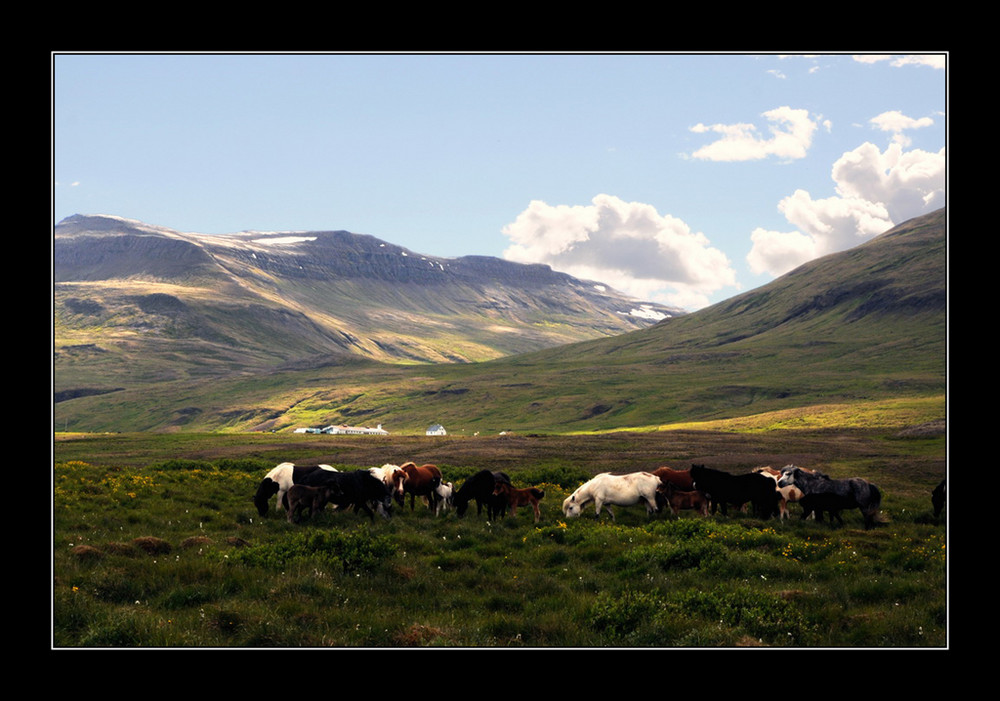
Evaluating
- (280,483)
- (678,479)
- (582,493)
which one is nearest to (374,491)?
(280,483)

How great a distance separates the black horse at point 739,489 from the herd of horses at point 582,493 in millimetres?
32

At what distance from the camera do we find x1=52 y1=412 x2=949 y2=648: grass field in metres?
11.5

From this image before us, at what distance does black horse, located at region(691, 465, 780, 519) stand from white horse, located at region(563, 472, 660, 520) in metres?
1.85

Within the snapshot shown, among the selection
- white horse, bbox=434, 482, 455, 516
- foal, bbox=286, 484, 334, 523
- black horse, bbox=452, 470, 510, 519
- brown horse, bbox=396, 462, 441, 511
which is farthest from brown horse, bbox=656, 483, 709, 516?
foal, bbox=286, 484, 334, 523

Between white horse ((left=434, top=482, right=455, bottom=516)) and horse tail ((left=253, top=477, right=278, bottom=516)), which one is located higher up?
horse tail ((left=253, top=477, right=278, bottom=516))

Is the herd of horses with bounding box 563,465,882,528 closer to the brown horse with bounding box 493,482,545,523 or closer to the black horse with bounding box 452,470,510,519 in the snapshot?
the brown horse with bounding box 493,482,545,523

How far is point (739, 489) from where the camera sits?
24469mm

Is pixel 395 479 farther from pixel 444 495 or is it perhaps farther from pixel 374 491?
pixel 374 491

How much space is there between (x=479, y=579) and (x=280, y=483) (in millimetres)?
10669

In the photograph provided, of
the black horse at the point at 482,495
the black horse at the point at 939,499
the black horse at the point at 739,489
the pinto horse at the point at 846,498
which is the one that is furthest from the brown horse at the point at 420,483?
the black horse at the point at 939,499

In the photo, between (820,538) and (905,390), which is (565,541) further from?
(905,390)

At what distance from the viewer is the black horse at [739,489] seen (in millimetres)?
23969

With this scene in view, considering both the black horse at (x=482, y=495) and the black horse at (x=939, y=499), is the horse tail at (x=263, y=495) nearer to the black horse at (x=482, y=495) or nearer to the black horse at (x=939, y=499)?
the black horse at (x=482, y=495)
